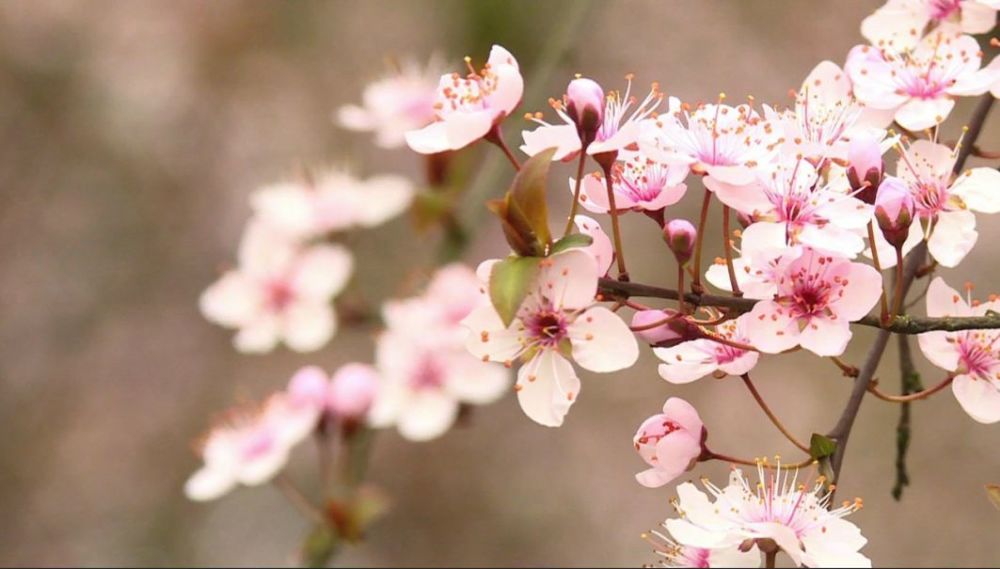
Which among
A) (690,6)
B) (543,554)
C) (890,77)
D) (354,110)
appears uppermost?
(690,6)

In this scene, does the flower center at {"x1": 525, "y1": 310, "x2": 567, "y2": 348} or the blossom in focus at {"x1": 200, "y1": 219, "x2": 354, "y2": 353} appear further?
the blossom in focus at {"x1": 200, "y1": 219, "x2": 354, "y2": 353}

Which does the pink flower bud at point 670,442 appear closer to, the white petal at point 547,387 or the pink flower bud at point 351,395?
the white petal at point 547,387

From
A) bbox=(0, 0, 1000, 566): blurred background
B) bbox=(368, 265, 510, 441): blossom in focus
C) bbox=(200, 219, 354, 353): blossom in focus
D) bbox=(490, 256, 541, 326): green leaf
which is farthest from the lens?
bbox=(0, 0, 1000, 566): blurred background

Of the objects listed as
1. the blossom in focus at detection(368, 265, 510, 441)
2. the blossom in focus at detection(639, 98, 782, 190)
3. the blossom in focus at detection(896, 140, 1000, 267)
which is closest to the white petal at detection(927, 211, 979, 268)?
the blossom in focus at detection(896, 140, 1000, 267)

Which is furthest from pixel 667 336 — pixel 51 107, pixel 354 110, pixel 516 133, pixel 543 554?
pixel 51 107

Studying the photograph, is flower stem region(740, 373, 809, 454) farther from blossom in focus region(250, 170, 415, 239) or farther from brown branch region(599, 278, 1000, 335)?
blossom in focus region(250, 170, 415, 239)

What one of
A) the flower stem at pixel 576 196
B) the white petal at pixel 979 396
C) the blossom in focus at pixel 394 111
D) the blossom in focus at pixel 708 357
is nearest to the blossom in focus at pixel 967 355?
the white petal at pixel 979 396

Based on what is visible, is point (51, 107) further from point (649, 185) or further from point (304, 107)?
point (649, 185)

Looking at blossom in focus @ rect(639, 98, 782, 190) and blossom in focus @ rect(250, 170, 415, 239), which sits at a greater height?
blossom in focus @ rect(250, 170, 415, 239)
